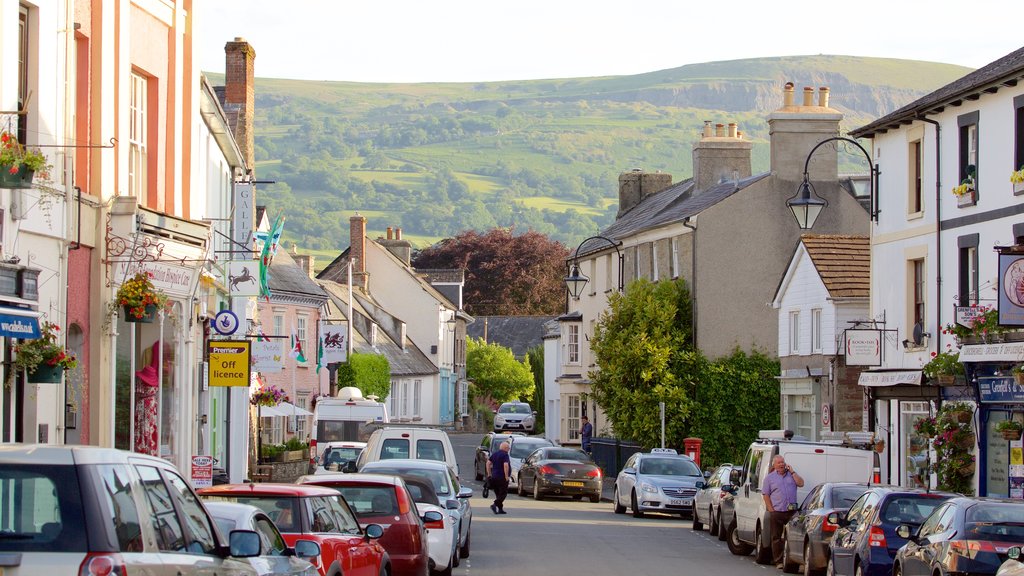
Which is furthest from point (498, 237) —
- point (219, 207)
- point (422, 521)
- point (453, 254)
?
point (422, 521)

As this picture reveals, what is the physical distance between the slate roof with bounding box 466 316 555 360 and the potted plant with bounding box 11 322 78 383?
94.7 m

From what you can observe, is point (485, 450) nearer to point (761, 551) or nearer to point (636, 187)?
point (636, 187)

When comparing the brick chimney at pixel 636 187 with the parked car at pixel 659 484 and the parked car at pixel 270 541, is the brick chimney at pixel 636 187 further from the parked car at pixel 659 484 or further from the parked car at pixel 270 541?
the parked car at pixel 270 541

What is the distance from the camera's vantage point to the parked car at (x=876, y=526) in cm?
1756

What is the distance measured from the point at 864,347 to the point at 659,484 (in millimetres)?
5904

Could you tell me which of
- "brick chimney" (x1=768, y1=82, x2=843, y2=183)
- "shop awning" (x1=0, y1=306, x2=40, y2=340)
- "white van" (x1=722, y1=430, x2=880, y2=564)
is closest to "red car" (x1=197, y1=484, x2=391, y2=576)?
"shop awning" (x1=0, y1=306, x2=40, y2=340)

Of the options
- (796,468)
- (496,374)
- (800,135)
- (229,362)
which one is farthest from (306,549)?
(496,374)

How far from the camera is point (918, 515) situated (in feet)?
59.7

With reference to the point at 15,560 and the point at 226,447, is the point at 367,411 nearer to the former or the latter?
the point at 226,447

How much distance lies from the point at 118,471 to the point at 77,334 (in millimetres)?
13332

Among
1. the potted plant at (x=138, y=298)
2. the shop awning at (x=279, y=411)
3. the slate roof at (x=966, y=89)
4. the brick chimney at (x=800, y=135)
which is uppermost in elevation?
the brick chimney at (x=800, y=135)

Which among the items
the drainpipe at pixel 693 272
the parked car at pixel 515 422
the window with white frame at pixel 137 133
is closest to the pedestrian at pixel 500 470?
the window with white frame at pixel 137 133

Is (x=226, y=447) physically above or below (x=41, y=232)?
below

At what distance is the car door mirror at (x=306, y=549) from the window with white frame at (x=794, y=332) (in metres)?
30.1
